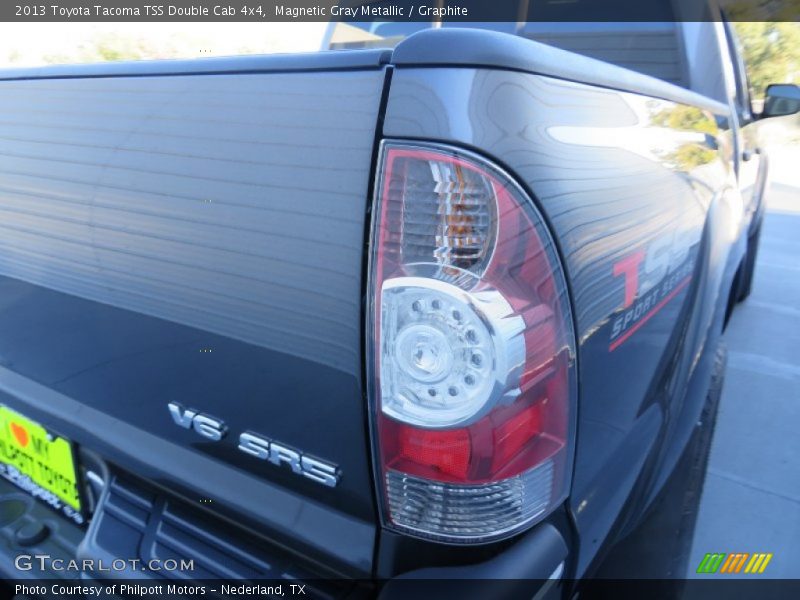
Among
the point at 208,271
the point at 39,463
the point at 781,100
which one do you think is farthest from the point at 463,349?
the point at 781,100

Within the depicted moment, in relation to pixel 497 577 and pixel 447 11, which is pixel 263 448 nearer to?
pixel 497 577

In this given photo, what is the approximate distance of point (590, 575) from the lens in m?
1.30

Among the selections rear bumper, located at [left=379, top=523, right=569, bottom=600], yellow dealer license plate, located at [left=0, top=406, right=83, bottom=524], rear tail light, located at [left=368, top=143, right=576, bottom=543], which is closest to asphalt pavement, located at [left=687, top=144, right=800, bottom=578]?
rear bumper, located at [left=379, top=523, right=569, bottom=600]

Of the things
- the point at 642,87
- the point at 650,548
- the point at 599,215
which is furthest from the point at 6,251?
the point at 650,548

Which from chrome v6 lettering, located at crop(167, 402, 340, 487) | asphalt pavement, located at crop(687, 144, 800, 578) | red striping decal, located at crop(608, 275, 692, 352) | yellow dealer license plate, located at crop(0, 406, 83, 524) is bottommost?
asphalt pavement, located at crop(687, 144, 800, 578)

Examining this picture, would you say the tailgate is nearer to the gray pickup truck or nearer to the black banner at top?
the gray pickup truck

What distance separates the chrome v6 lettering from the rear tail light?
0.11 meters

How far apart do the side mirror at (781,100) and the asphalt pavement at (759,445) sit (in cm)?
138

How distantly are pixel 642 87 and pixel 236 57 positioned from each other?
79 centimetres

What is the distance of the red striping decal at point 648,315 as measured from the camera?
4.08ft

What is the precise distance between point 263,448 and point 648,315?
2.76 feet

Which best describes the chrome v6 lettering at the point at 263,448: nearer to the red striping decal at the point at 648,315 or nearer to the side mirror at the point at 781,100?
the red striping decal at the point at 648,315

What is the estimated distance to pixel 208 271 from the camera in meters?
1.19

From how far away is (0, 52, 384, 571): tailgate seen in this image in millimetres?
1044
